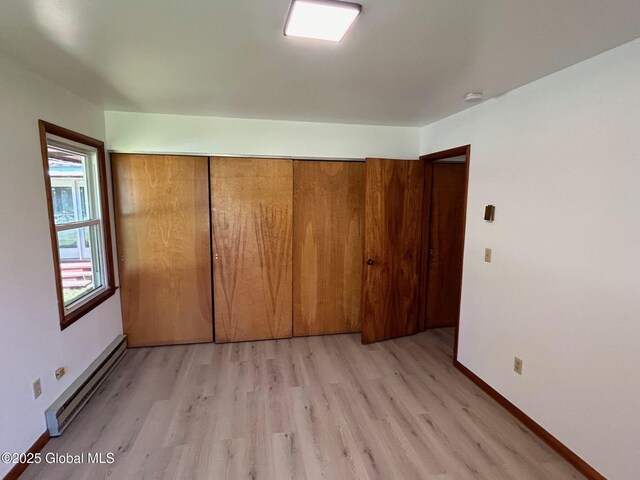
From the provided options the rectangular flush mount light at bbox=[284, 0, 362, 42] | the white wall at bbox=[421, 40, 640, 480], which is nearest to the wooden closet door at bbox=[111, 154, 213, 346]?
the rectangular flush mount light at bbox=[284, 0, 362, 42]

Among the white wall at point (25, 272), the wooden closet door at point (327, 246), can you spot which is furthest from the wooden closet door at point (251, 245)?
the white wall at point (25, 272)

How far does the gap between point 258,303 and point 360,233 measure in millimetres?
1331

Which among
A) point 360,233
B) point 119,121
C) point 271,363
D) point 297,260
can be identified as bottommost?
point 271,363

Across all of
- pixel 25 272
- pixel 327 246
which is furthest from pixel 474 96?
pixel 25 272

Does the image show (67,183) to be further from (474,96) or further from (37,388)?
(474,96)

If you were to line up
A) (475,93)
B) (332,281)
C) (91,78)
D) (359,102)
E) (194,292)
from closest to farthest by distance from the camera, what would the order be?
(91,78) < (475,93) < (359,102) < (194,292) < (332,281)

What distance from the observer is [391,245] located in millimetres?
3238

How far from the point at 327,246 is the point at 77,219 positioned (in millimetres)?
2223

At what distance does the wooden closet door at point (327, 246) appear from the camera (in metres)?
3.30

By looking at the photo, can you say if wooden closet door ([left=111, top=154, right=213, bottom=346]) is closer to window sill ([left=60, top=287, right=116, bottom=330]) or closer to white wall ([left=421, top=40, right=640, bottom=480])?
window sill ([left=60, top=287, right=116, bottom=330])

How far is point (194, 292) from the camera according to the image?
10.4 ft

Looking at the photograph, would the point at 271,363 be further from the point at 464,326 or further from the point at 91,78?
the point at 91,78

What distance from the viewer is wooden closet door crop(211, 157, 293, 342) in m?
3.11

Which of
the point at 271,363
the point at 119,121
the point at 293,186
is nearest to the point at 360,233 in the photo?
the point at 293,186
